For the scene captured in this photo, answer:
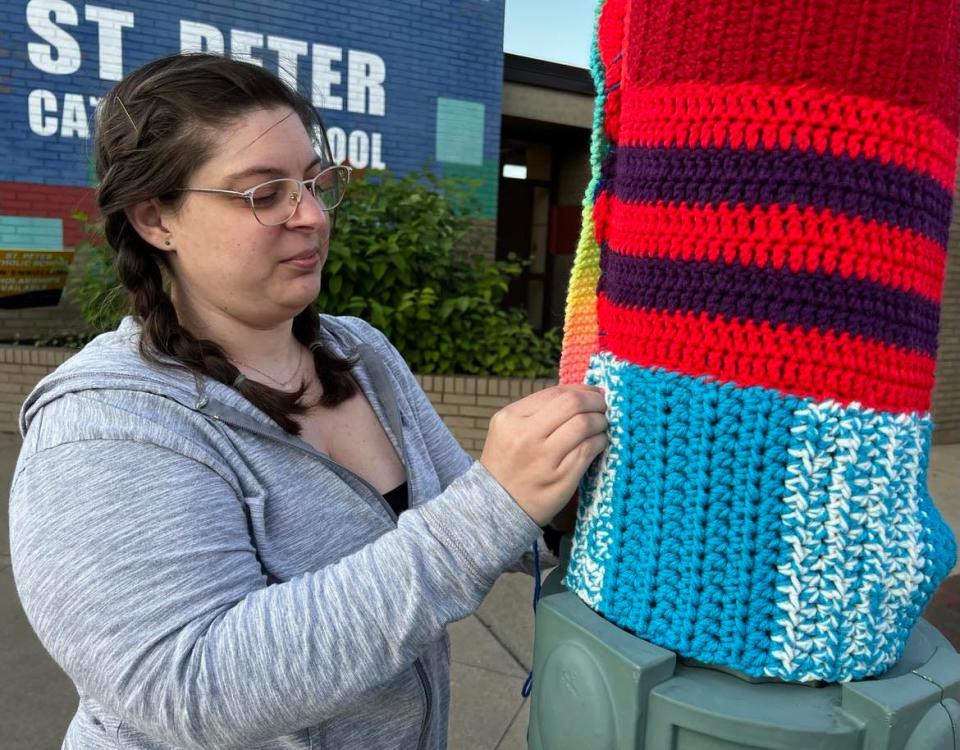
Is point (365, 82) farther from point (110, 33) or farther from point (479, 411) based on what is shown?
point (479, 411)

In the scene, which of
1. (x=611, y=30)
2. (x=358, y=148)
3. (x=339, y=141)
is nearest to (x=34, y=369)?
(x=339, y=141)

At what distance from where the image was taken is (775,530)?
2.42ft

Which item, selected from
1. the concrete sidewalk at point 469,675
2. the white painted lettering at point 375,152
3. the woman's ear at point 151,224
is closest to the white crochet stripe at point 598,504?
the woman's ear at point 151,224

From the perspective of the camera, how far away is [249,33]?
6672 mm

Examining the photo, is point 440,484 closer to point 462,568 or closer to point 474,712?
point 462,568

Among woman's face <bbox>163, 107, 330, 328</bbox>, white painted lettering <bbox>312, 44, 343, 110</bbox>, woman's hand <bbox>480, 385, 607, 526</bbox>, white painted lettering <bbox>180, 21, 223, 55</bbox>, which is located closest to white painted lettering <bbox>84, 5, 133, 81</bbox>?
white painted lettering <bbox>180, 21, 223, 55</bbox>

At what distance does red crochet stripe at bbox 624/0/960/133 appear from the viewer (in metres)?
0.70

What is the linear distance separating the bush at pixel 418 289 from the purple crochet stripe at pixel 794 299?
400 cm

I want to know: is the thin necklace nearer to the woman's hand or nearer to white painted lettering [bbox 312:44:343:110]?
the woman's hand

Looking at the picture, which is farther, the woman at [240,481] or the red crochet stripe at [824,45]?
the woman at [240,481]

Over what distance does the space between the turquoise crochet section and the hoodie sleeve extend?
0.17 metres

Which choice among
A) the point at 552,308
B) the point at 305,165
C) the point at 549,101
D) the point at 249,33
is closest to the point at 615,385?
the point at 305,165

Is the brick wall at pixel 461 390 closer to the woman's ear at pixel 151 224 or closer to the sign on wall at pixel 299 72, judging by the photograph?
the sign on wall at pixel 299 72

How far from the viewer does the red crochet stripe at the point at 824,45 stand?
0.70 metres
